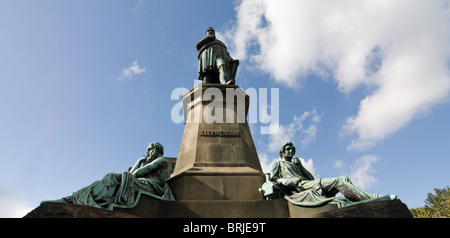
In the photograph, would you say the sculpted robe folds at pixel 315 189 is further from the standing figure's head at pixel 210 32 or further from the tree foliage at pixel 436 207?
the tree foliage at pixel 436 207

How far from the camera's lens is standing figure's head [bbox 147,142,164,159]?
7.41 metres

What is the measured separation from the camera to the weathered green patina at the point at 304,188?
5.84m

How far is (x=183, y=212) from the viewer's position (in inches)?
239

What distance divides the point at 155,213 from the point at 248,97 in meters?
5.54

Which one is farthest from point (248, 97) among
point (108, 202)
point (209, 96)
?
point (108, 202)

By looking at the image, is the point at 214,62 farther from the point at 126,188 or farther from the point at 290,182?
the point at 126,188

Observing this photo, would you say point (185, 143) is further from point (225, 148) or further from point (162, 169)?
point (162, 169)

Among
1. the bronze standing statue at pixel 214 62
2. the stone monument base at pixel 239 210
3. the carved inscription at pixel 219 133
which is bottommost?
the stone monument base at pixel 239 210

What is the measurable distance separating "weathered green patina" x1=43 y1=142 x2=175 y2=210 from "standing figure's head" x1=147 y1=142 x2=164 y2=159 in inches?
8.0

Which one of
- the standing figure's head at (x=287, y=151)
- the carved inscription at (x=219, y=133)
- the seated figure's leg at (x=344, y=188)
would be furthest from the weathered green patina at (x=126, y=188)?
the seated figure's leg at (x=344, y=188)

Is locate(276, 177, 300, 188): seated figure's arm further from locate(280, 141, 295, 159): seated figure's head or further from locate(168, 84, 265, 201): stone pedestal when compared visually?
locate(280, 141, 295, 159): seated figure's head

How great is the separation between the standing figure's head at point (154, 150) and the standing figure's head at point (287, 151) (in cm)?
329

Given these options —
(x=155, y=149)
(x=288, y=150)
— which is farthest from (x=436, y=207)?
(x=155, y=149)

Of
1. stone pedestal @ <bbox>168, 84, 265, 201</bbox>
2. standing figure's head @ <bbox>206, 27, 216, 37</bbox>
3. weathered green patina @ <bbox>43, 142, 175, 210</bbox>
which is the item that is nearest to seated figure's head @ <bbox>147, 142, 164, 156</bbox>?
weathered green patina @ <bbox>43, 142, 175, 210</bbox>
